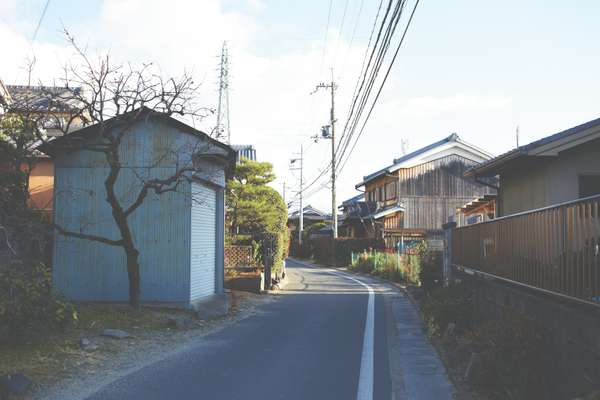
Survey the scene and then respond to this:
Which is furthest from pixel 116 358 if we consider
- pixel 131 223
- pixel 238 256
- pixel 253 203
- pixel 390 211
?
pixel 390 211

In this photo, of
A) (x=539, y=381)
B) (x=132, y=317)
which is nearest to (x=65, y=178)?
(x=132, y=317)

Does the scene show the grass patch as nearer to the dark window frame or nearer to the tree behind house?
the dark window frame

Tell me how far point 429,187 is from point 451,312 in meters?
32.8

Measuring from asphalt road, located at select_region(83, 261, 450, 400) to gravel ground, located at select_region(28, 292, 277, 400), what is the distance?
25cm

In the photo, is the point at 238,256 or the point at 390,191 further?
the point at 390,191

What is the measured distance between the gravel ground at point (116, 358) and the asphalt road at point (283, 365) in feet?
→ 0.82

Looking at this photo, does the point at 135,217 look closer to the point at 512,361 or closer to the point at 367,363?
the point at 367,363

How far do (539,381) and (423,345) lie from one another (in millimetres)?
4704

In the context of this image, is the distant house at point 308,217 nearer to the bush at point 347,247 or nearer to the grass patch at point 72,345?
the bush at point 347,247

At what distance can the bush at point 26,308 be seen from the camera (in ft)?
28.6

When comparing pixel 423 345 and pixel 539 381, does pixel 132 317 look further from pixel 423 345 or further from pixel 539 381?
pixel 539 381

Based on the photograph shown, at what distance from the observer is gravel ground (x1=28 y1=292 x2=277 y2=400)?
7.41 metres

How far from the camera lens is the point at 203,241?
1644 centimetres

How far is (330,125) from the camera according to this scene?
42781 mm
